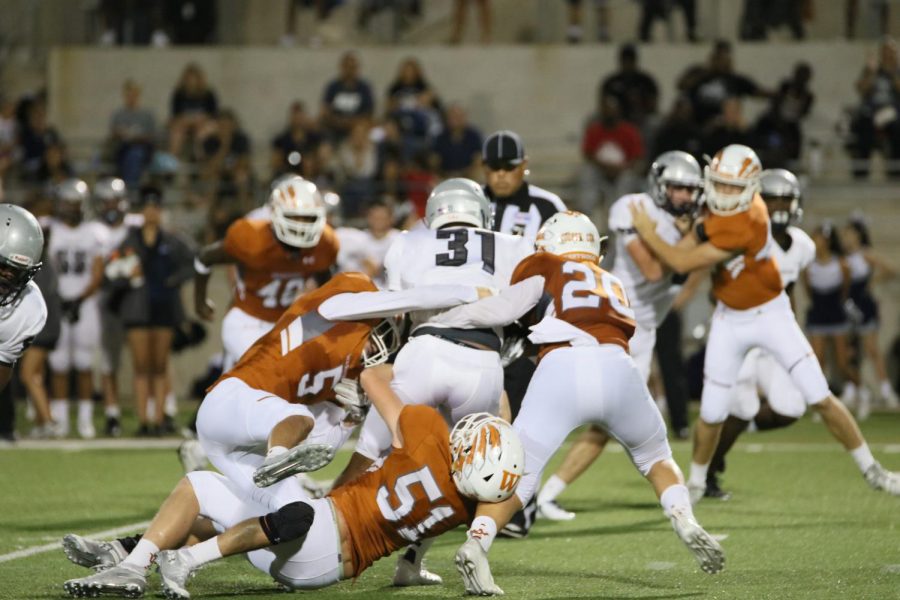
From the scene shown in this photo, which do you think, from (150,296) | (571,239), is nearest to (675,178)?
(571,239)

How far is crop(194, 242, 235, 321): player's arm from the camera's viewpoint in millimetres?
8602

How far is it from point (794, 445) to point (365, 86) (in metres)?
6.78

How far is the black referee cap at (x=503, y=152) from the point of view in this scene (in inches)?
303

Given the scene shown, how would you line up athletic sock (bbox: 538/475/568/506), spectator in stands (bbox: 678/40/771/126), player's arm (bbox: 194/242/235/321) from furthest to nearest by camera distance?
spectator in stands (bbox: 678/40/771/126) < player's arm (bbox: 194/242/235/321) < athletic sock (bbox: 538/475/568/506)

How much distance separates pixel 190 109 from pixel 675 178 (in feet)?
30.5

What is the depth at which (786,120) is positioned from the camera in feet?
51.4

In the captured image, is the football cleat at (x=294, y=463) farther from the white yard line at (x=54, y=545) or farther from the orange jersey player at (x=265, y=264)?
the orange jersey player at (x=265, y=264)

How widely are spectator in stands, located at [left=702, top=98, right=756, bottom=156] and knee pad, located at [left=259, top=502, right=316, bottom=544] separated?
32.7 ft

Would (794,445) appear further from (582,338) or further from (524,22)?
(524,22)

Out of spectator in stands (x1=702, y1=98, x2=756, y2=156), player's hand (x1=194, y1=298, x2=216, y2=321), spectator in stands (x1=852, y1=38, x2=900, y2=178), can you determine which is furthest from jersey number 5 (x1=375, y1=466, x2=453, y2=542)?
spectator in stands (x1=852, y1=38, x2=900, y2=178)

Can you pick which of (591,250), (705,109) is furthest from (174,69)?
(591,250)

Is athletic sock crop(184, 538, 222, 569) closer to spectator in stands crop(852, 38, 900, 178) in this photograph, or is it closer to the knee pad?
the knee pad

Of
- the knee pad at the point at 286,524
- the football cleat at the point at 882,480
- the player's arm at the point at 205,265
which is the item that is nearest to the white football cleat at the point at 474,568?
the knee pad at the point at 286,524

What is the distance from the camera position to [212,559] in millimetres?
5152
